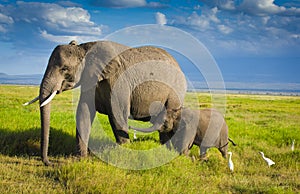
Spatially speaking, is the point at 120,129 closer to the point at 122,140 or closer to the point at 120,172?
the point at 122,140

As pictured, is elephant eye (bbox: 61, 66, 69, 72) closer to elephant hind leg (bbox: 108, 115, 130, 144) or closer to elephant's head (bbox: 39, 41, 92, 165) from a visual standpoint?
elephant's head (bbox: 39, 41, 92, 165)

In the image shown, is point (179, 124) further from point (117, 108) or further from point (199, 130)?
point (117, 108)

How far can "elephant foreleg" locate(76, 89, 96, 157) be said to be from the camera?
24.6 feet

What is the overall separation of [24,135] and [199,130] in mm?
4576

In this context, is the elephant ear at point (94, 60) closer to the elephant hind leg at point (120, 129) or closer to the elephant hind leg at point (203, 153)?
the elephant hind leg at point (120, 129)

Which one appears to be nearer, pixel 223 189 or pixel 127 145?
pixel 223 189

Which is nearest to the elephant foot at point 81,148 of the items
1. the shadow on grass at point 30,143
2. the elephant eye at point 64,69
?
the shadow on grass at point 30,143

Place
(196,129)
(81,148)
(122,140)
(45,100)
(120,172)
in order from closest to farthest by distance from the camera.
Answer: (120,172) < (45,100) < (81,148) < (122,140) < (196,129)

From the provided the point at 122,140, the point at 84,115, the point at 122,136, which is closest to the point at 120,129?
the point at 122,136

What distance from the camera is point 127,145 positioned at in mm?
8109

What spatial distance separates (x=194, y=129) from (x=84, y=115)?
322cm

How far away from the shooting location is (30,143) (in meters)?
8.73

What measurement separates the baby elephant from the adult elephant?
0.45 metres

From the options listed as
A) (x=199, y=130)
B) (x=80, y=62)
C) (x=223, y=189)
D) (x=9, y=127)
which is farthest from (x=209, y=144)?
(x=9, y=127)
